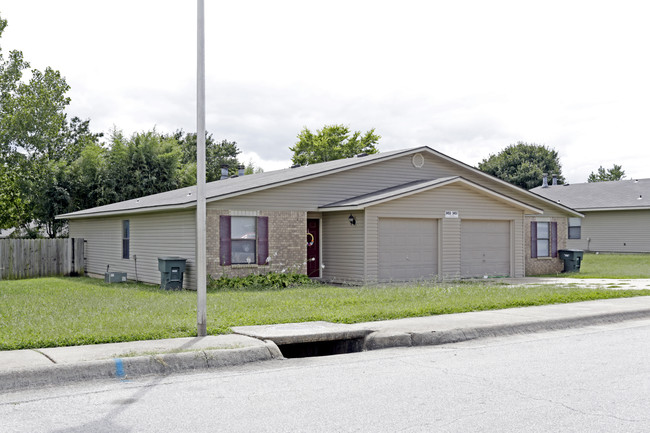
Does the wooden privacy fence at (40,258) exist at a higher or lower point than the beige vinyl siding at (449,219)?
lower

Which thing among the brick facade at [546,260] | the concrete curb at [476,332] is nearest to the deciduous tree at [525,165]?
the brick facade at [546,260]

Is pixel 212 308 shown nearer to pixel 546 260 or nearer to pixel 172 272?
pixel 172 272

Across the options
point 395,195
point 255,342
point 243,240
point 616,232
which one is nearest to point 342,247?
point 395,195

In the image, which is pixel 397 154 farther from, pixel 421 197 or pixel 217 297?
pixel 217 297

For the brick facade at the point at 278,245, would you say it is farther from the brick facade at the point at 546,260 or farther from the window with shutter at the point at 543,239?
the window with shutter at the point at 543,239

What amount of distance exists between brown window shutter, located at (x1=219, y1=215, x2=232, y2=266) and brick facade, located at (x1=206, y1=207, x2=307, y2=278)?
0.11 metres

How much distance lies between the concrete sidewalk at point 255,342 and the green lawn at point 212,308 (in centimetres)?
49

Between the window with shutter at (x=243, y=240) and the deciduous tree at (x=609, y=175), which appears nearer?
the window with shutter at (x=243, y=240)

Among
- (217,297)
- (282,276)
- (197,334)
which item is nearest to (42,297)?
(217,297)

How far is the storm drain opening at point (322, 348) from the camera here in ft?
33.9

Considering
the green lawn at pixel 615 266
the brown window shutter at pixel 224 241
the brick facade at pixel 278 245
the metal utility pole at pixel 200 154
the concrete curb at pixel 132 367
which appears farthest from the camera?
the green lawn at pixel 615 266

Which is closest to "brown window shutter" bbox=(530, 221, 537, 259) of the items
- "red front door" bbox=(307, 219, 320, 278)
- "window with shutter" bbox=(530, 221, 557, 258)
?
"window with shutter" bbox=(530, 221, 557, 258)

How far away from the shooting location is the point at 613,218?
128 feet

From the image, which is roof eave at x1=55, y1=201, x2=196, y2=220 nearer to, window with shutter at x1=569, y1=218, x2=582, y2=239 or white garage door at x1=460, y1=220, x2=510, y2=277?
white garage door at x1=460, y1=220, x2=510, y2=277
